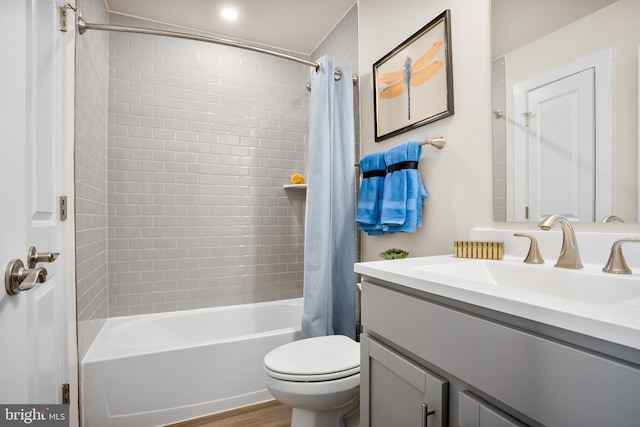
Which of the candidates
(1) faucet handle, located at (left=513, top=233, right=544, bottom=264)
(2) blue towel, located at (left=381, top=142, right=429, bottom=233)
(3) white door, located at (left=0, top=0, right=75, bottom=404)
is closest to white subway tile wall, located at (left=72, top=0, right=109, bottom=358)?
(3) white door, located at (left=0, top=0, right=75, bottom=404)

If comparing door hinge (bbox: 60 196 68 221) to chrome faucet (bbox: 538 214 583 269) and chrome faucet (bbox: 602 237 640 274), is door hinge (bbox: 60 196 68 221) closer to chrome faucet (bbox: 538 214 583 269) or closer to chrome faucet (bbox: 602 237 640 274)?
chrome faucet (bbox: 538 214 583 269)

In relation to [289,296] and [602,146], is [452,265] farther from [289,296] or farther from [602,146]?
[289,296]

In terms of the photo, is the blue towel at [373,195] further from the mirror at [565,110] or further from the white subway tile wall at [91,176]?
the white subway tile wall at [91,176]

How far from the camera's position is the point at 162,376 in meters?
1.65

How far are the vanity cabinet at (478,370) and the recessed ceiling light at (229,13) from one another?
7.08 ft

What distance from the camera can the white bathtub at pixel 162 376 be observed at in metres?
1.54

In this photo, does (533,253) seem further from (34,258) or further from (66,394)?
(66,394)

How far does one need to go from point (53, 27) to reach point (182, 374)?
1.67 metres

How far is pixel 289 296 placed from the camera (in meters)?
2.67

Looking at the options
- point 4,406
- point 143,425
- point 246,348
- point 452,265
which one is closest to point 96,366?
point 143,425

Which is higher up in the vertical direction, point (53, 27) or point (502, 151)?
point (53, 27)

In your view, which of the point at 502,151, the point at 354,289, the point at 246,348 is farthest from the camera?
the point at 354,289

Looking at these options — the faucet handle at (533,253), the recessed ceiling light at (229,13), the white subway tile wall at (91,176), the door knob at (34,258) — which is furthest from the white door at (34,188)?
the faucet handle at (533,253)

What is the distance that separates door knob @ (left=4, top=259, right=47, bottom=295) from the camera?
2.45ft
